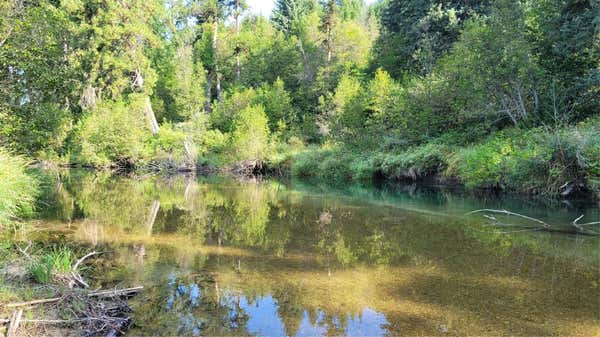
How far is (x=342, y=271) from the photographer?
6.88 m

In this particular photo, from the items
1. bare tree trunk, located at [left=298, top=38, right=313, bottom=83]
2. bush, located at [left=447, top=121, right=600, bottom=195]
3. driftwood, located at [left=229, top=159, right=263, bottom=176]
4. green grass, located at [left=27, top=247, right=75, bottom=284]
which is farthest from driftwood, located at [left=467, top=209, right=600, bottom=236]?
bare tree trunk, located at [left=298, top=38, right=313, bottom=83]

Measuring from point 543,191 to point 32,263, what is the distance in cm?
1499

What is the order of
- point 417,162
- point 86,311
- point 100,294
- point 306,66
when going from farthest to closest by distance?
point 306,66, point 417,162, point 100,294, point 86,311

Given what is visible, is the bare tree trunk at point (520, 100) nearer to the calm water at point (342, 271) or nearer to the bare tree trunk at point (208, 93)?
the calm water at point (342, 271)

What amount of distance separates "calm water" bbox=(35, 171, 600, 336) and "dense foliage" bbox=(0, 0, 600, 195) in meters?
3.27

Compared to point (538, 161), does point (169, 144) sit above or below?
above

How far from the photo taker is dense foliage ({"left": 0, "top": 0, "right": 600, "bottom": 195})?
13.4 m

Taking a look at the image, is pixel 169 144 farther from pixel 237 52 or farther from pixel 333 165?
pixel 237 52

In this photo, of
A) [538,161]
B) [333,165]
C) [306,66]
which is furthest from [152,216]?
[306,66]

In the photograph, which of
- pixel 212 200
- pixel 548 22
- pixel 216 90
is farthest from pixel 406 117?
pixel 216 90

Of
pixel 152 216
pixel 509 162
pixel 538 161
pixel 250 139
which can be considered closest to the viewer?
pixel 152 216

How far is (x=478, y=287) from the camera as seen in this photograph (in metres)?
6.06

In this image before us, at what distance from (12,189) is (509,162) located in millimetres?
15078

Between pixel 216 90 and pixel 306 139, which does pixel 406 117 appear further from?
pixel 216 90
